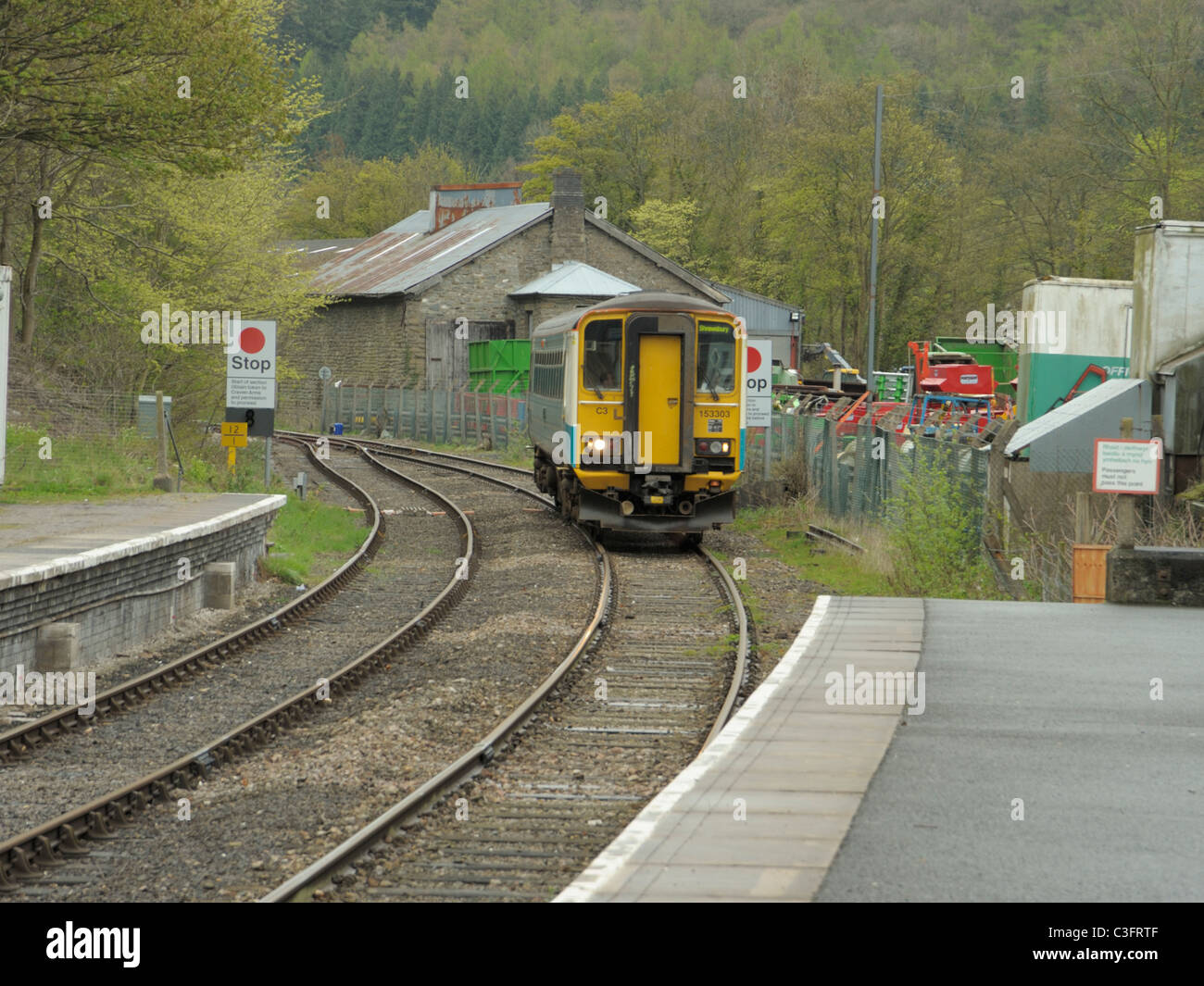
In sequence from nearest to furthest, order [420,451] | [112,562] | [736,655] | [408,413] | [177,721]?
[177,721] < [736,655] < [112,562] < [420,451] < [408,413]

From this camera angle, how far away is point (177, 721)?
10.8 meters

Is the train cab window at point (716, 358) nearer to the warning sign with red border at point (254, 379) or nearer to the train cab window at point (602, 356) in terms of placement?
the train cab window at point (602, 356)

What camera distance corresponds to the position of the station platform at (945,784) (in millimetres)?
5543

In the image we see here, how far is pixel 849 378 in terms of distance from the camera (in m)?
44.3

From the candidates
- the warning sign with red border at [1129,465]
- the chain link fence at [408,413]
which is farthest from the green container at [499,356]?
the warning sign with red border at [1129,465]

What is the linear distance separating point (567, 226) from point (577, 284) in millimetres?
3880

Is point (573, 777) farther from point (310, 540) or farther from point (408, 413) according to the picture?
point (408, 413)

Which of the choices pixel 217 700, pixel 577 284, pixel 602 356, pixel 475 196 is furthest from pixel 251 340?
pixel 475 196

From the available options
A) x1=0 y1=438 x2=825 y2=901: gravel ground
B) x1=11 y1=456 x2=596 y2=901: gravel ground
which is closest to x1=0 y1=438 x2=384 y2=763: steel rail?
x1=0 y1=438 x2=825 y2=901: gravel ground

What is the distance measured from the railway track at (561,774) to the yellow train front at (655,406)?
16.9 ft

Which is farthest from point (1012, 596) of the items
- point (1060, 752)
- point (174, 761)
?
point (174, 761)
